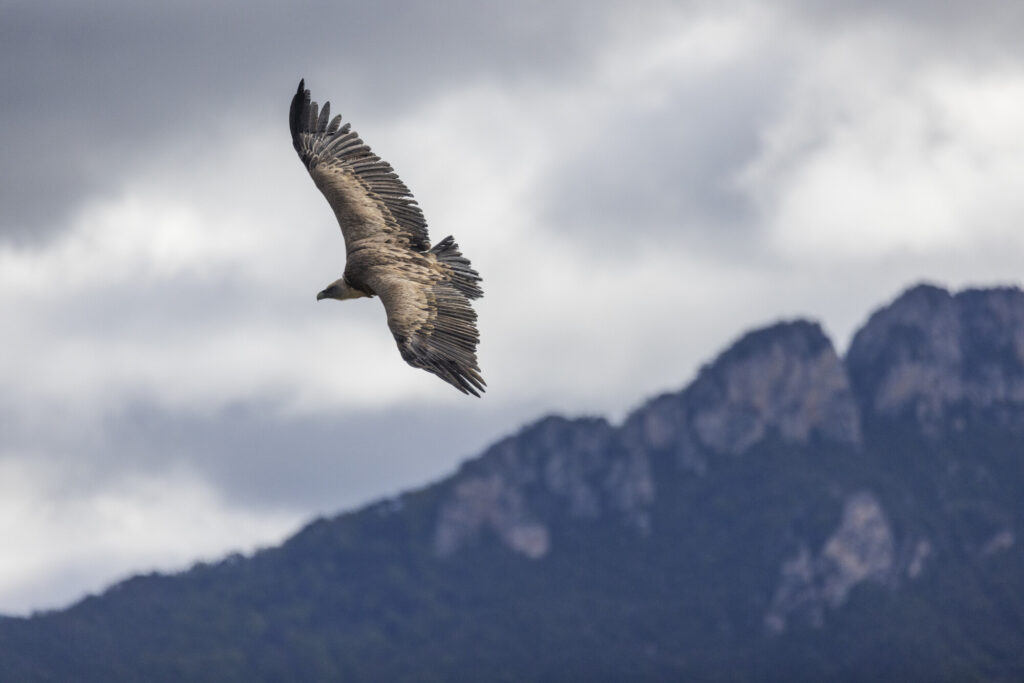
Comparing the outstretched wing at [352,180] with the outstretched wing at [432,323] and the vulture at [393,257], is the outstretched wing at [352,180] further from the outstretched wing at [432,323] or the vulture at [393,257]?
the outstretched wing at [432,323]

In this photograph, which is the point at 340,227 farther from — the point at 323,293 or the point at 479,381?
the point at 479,381

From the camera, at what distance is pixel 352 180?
4797 cm

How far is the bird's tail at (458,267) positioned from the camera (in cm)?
4188

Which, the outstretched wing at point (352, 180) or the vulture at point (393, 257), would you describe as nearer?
the vulture at point (393, 257)

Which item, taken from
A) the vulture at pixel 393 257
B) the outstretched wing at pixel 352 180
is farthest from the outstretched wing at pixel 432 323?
the outstretched wing at pixel 352 180

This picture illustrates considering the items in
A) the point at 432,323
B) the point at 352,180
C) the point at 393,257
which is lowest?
the point at 432,323

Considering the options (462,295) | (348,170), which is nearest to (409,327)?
(462,295)

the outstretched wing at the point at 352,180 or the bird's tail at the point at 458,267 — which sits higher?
the outstretched wing at the point at 352,180

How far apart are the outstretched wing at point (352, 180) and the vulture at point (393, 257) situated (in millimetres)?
24

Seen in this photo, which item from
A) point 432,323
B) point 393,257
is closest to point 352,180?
point 393,257

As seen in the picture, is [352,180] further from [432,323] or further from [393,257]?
[432,323]

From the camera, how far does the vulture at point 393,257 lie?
39.2m

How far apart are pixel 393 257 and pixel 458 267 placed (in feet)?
5.86

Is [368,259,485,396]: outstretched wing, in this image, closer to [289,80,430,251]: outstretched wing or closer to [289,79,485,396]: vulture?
[289,79,485,396]: vulture
